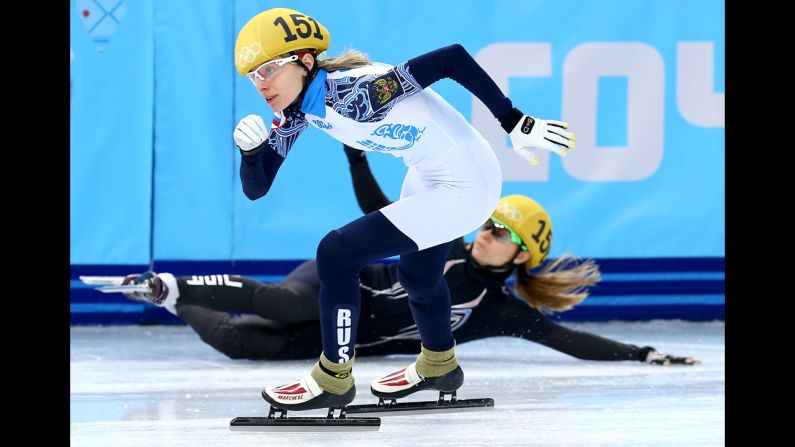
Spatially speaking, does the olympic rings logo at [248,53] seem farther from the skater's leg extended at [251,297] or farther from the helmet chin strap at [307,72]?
the skater's leg extended at [251,297]

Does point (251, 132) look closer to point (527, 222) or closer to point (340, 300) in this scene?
point (340, 300)

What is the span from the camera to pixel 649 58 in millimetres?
6984

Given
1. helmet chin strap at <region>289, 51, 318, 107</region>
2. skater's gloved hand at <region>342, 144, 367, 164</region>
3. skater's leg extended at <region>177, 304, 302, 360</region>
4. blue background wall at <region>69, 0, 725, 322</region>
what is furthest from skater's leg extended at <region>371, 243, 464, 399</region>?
blue background wall at <region>69, 0, 725, 322</region>

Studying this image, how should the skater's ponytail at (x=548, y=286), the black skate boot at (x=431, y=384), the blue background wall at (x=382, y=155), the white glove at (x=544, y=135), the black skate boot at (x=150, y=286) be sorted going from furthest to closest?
the blue background wall at (x=382, y=155) → the skater's ponytail at (x=548, y=286) → the black skate boot at (x=150, y=286) → the black skate boot at (x=431, y=384) → the white glove at (x=544, y=135)

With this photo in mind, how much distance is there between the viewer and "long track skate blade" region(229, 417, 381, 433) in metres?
3.77

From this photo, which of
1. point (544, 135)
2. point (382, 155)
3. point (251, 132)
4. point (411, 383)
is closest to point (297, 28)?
point (251, 132)

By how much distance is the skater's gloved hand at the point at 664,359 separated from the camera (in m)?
5.36

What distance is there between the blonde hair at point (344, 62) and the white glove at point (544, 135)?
1.93ft

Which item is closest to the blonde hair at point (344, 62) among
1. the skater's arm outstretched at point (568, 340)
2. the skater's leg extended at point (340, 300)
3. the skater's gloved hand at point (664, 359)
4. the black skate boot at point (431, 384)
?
the skater's leg extended at point (340, 300)

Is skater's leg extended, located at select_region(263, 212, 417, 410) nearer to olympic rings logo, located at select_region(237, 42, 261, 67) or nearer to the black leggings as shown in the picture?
olympic rings logo, located at select_region(237, 42, 261, 67)

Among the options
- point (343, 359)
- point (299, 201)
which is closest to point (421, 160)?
point (343, 359)

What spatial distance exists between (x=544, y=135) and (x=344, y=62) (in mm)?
722

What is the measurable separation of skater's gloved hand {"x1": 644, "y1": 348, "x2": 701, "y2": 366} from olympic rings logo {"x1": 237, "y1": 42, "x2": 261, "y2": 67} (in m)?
2.66
